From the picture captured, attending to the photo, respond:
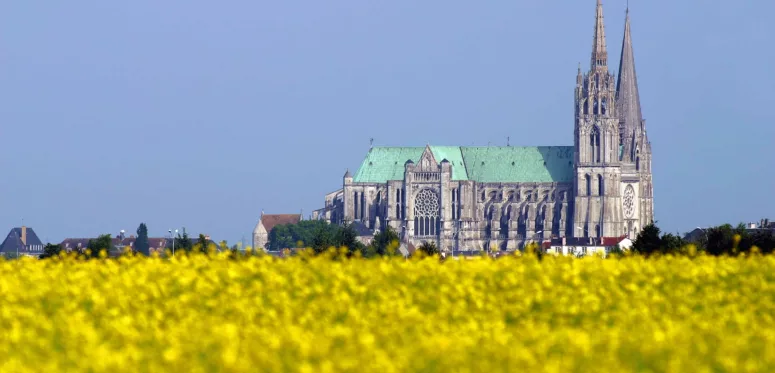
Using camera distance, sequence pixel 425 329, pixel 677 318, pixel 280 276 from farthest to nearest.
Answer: pixel 280 276, pixel 677 318, pixel 425 329

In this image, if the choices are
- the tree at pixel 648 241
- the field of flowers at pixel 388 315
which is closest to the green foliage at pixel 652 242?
→ the tree at pixel 648 241

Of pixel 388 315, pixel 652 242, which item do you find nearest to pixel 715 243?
pixel 652 242

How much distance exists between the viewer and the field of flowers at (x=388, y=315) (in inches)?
851

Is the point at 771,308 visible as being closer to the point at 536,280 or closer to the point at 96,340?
the point at 536,280

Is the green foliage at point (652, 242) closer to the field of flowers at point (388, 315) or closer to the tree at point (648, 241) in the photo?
the tree at point (648, 241)

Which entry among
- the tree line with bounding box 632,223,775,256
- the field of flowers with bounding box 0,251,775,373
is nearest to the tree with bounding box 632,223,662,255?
the tree line with bounding box 632,223,775,256

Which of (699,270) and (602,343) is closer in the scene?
(602,343)

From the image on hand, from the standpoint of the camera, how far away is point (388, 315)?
27391 mm

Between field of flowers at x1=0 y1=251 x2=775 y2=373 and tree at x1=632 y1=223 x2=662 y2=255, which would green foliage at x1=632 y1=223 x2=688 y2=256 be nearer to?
tree at x1=632 y1=223 x2=662 y2=255

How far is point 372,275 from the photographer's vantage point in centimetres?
3158

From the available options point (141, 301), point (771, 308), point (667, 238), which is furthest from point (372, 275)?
point (667, 238)

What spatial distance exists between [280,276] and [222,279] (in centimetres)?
97

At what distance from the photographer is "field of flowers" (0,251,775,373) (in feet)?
70.9

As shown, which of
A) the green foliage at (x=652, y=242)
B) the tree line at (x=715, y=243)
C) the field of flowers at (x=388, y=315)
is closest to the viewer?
the field of flowers at (x=388, y=315)
